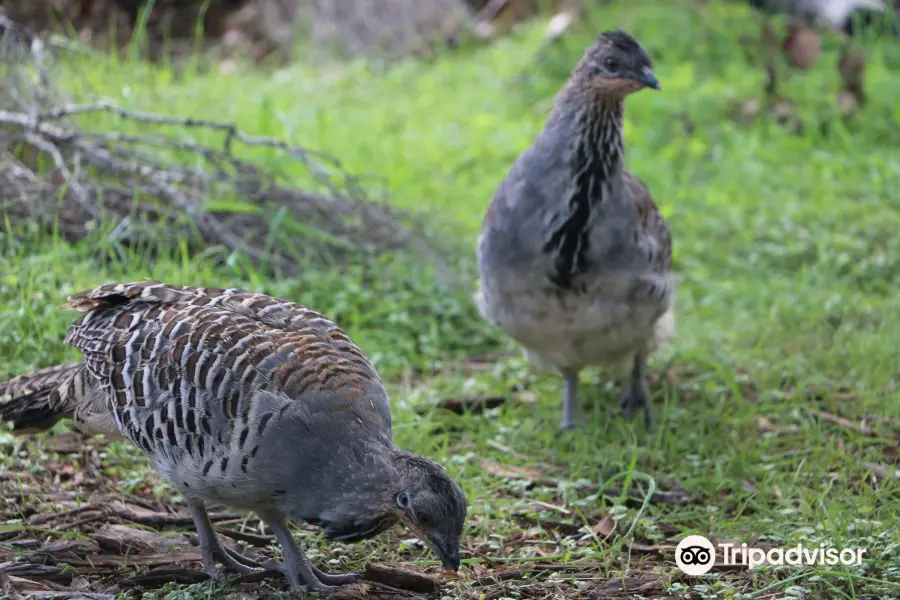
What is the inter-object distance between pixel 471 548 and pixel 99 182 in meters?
3.51

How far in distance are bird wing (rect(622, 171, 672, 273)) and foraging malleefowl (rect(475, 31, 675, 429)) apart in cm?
1

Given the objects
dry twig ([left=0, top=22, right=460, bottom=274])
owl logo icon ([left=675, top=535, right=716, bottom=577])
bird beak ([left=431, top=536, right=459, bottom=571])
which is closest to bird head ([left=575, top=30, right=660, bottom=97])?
dry twig ([left=0, top=22, right=460, bottom=274])

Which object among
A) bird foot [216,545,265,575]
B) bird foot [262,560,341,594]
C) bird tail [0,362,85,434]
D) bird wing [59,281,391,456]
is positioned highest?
bird wing [59,281,391,456]

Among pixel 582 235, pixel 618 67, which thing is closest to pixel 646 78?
pixel 618 67

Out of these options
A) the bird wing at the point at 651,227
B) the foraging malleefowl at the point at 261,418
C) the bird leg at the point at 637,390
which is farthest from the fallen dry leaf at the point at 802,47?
the foraging malleefowl at the point at 261,418

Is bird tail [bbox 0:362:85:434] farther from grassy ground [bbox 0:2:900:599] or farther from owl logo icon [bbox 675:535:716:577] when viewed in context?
owl logo icon [bbox 675:535:716:577]

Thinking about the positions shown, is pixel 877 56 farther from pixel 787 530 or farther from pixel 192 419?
pixel 192 419

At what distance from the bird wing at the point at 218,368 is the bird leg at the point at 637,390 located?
215 cm

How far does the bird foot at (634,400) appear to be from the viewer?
18.3ft

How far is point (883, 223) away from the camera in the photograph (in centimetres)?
752

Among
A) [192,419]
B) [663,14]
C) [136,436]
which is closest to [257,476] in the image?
[192,419]

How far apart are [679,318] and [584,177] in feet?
6.27

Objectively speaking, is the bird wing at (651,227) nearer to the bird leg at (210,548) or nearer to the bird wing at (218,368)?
the bird wing at (218,368)

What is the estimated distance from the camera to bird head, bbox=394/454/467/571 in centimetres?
338
